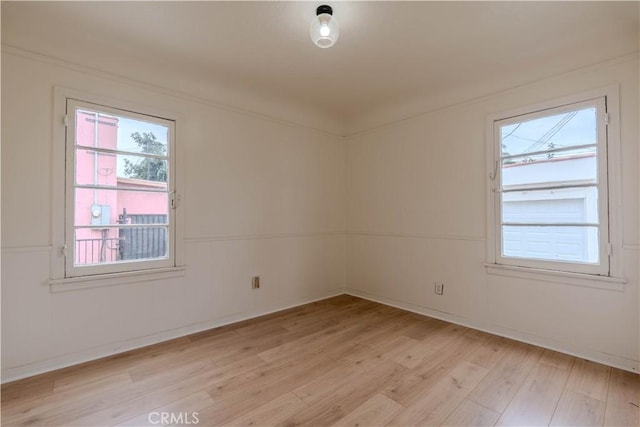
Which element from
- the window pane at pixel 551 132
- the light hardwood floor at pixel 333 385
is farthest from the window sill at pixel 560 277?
the window pane at pixel 551 132

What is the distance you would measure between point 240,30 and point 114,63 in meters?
1.16

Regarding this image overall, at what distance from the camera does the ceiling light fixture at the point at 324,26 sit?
199 cm

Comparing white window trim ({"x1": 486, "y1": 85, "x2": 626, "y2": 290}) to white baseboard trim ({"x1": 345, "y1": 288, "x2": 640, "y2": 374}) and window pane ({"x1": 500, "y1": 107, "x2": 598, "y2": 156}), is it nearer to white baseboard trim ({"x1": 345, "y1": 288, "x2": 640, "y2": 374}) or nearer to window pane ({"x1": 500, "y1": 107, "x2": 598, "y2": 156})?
window pane ({"x1": 500, "y1": 107, "x2": 598, "y2": 156})

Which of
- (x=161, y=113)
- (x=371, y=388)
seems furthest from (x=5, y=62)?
(x=371, y=388)

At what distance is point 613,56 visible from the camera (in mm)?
2365

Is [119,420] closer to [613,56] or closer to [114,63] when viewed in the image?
[114,63]

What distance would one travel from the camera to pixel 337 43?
247 cm

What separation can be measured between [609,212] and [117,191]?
12.9 ft

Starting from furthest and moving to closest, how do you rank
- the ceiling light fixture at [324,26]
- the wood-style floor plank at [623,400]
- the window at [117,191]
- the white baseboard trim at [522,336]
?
1. the window at [117,191]
2. the white baseboard trim at [522,336]
3. the ceiling light fixture at [324,26]
4. the wood-style floor plank at [623,400]

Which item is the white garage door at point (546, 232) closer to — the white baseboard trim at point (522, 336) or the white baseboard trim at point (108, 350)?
the white baseboard trim at point (522, 336)

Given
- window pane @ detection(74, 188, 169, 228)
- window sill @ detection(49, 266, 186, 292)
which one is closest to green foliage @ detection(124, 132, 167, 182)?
window pane @ detection(74, 188, 169, 228)

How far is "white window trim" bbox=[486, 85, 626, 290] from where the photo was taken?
2.32 meters

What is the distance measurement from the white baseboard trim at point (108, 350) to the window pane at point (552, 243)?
269 centimetres

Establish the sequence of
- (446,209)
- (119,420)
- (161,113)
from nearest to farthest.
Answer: (119,420) < (161,113) < (446,209)
